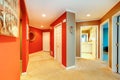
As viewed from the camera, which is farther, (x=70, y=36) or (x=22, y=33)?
(x=70, y=36)

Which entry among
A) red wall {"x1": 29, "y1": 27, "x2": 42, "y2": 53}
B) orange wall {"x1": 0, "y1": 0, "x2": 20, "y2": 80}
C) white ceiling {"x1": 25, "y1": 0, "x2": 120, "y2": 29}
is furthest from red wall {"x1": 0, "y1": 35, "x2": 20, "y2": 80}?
red wall {"x1": 29, "y1": 27, "x2": 42, "y2": 53}

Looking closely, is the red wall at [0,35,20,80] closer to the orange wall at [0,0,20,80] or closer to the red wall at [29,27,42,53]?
the orange wall at [0,0,20,80]

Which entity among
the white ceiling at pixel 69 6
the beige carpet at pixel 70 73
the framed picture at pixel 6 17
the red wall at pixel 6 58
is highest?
the white ceiling at pixel 69 6

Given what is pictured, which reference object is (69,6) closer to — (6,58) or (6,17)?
(6,17)

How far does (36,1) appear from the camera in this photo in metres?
3.10

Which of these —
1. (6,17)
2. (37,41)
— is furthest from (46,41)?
(6,17)

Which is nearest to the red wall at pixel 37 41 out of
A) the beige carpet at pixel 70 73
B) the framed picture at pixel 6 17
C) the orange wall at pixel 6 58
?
the beige carpet at pixel 70 73

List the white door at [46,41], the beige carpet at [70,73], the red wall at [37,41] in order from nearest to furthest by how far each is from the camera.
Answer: the beige carpet at [70,73], the red wall at [37,41], the white door at [46,41]

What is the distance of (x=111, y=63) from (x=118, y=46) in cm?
71

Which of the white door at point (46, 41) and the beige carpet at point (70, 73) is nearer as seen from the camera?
the beige carpet at point (70, 73)

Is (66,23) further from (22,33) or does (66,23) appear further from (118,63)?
(118,63)

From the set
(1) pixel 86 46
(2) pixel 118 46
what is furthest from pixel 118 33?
(1) pixel 86 46

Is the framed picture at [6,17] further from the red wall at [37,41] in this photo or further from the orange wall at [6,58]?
the red wall at [37,41]

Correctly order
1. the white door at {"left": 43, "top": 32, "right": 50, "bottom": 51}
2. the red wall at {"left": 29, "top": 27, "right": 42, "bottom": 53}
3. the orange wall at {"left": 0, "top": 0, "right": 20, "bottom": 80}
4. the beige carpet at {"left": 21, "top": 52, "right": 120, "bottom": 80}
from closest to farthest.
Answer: the orange wall at {"left": 0, "top": 0, "right": 20, "bottom": 80}
the beige carpet at {"left": 21, "top": 52, "right": 120, "bottom": 80}
the red wall at {"left": 29, "top": 27, "right": 42, "bottom": 53}
the white door at {"left": 43, "top": 32, "right": 50, "bottom": 51}
